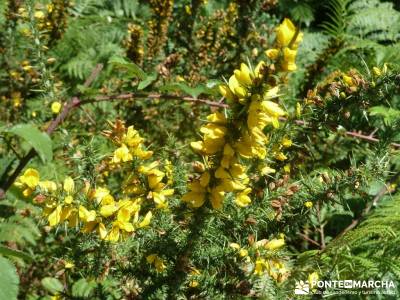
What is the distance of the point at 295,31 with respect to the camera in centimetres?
75

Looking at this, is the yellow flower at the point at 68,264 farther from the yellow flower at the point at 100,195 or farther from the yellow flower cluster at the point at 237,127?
the yellow flower cluster at the point at 237,127

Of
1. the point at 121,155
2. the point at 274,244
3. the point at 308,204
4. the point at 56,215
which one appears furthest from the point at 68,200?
the point at 308,204

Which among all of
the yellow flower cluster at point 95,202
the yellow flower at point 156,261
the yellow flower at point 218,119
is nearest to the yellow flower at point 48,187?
the yellow flower cluster at point 95,202

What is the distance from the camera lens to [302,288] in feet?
3.93

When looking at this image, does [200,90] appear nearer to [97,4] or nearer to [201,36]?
[201,36]

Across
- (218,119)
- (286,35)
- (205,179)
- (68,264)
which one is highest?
(286,35)

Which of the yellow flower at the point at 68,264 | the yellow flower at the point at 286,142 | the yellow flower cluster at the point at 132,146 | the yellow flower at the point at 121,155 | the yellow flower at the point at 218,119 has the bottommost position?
the yellow flower at the point at 68,264

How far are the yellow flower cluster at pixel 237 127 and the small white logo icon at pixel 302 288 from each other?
0.39m

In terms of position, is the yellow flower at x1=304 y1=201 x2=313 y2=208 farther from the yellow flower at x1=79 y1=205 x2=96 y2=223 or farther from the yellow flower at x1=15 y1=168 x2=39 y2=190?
the yellow flower at x1=15 y1=168 x2=39 y2=190

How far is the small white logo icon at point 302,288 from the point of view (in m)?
1.20

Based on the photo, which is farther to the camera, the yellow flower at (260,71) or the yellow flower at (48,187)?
the yellow flower at (48,187)

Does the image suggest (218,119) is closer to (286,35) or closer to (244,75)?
(244,75)

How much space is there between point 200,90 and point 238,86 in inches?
13.1

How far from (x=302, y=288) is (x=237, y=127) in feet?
1.81
